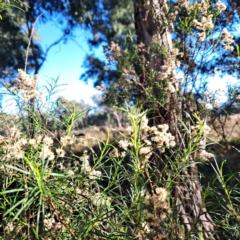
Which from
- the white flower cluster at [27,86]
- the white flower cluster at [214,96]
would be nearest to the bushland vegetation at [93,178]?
the white flower cluster at [27,86]

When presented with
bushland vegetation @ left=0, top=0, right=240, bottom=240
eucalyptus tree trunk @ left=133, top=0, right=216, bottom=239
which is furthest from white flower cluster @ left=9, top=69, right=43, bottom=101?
eucalyptus tree trunk @ left=133, top=0, right=216, bottom=239

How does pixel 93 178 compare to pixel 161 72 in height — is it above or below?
below

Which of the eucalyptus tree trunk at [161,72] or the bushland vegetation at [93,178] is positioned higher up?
the eucalyptus tree trunk at [161,72]

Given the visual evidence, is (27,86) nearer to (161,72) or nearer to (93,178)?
(93,178)

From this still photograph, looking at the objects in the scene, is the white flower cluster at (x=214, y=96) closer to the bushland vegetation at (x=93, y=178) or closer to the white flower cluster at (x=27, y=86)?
the bushland vegetation at (x=93, y=178)

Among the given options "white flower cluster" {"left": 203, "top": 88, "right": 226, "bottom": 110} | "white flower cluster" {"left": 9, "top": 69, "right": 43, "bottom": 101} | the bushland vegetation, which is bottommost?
the bushland vegetation

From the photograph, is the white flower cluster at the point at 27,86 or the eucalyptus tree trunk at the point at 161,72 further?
the eucalyptus tree trunk at the point at 161,72

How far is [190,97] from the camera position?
176 cm

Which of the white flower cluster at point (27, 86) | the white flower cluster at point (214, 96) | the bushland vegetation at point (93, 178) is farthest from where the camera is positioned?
the white flower cluster at point (214, 96)

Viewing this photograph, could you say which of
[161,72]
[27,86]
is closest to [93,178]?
[27,86]

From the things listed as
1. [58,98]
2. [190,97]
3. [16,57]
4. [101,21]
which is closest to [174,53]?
[190,97]

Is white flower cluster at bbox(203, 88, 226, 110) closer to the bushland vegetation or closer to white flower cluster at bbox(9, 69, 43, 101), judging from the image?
the bushland vegetation

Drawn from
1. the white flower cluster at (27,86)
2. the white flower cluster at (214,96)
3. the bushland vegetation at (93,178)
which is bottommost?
the bushland vegetation at (93,178)

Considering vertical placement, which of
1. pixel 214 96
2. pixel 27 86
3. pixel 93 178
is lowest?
pixel 93 178
